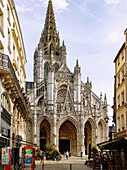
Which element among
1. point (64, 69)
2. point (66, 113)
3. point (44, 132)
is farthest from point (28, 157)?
point (64, 69)

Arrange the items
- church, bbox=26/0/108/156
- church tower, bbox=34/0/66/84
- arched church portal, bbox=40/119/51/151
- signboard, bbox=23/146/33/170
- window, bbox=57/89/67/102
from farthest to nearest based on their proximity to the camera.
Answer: church tower, bbox=34/0/66/84
window, bbox=57/89/67/102
arched church portal, bbox=40/119/51/151
church, bbox=26/0/108/156
signboard, bbox=23/146/33/170

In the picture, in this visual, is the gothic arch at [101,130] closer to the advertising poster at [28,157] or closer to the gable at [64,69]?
the gable at [64,69]

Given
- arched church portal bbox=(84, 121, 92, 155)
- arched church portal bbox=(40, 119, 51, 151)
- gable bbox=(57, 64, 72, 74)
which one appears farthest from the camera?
gable bbox=(57, 64, 72, 74)

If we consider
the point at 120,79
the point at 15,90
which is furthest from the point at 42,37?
the point at 15,90

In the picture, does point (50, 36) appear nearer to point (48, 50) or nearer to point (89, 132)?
point (48, 50)

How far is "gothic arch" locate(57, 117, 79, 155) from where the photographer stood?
57.9 meters

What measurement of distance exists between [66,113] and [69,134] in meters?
5.34

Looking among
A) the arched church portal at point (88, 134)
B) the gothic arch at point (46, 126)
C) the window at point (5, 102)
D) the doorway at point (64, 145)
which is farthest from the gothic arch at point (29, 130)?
the window at point (5, 102)

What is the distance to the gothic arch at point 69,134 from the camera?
57.9 meters

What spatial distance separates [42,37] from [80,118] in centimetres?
3009

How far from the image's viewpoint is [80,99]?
60844 mm

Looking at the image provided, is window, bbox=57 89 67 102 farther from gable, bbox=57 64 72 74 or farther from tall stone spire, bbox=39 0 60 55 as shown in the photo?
tall stone spire, bbox=39 0 60 55

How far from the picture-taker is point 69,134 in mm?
60219

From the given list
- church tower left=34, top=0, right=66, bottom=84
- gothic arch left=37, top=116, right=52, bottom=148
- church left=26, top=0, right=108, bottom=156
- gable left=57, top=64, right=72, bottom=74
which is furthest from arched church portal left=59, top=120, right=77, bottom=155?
church tower left=34, top=0, right=66, bottom=84
